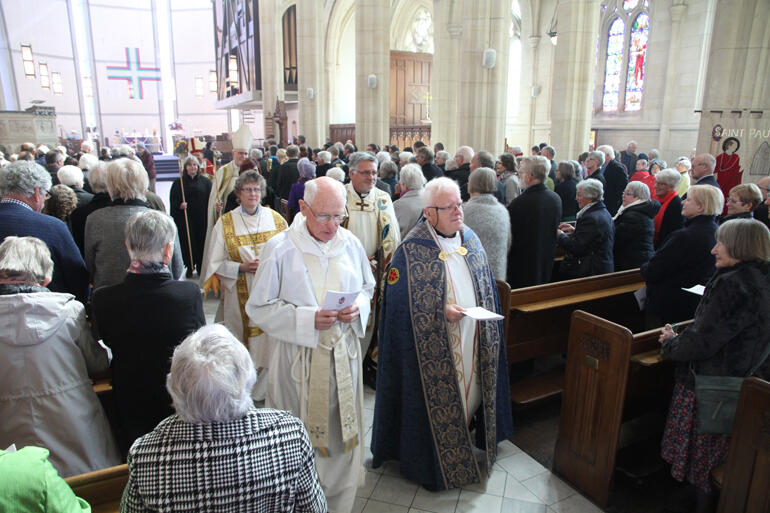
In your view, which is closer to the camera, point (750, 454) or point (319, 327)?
point (750, 454)

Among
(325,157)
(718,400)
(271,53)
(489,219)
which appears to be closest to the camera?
(718,400)

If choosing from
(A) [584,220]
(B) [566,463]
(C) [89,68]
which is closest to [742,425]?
(B) [566,463]

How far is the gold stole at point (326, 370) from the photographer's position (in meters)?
2.67

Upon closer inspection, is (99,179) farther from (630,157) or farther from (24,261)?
(630,157)

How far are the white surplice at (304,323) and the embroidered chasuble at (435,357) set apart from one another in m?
0.27

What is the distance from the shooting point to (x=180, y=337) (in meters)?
2.26

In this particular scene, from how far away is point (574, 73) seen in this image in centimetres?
1008

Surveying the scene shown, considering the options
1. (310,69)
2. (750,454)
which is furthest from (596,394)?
(310,69)

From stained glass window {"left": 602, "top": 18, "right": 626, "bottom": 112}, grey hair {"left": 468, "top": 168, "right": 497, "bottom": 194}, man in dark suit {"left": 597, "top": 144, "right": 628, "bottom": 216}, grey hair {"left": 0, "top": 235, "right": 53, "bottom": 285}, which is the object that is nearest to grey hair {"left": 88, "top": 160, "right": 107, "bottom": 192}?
grey hair {"left": 0, "top": 235, "right": 53, "bottom": 285}

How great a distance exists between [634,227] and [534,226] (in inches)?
37.2

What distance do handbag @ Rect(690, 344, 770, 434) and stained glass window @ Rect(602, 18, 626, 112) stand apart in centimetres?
1796

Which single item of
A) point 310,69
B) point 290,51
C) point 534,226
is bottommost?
point 534,226

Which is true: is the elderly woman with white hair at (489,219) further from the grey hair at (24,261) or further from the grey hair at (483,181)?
the grey hair at (24,261)

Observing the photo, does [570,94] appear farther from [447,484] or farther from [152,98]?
[152,98]
